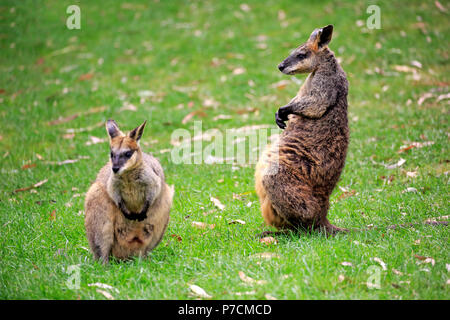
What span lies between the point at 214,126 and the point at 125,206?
505 cm

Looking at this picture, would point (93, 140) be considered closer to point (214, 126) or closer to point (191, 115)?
point (191, 115)

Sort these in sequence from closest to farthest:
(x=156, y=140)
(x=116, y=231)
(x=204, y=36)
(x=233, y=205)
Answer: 1. (x=116, y=231)
2. (x=233, y=205)
3. (x=156, y=140)
4. (x=204, y=36)

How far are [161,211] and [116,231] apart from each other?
462 mm

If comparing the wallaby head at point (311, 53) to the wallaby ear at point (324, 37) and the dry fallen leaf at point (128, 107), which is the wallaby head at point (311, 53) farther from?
the dry fallen leaf at point (128, 107)

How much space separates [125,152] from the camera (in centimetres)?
452

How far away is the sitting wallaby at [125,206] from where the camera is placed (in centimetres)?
457

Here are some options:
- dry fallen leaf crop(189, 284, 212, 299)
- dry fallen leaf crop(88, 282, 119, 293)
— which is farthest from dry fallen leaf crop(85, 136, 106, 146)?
dry fallen leaf crop(189, 284, 212, 299)

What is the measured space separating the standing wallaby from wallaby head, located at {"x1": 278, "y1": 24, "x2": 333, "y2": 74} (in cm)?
1

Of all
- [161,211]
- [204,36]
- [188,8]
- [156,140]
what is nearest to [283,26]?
[204,36]

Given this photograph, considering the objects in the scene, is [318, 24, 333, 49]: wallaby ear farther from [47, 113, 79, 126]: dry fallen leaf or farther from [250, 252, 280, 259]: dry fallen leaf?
[47, 113, 79, 126]: dry fallen leaf

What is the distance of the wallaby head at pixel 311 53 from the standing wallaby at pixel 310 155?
11 millimetres

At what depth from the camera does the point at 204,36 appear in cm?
1352

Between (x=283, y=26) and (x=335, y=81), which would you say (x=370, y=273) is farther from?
(x=283, y=26)

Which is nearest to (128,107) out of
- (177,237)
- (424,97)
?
(177,237)
